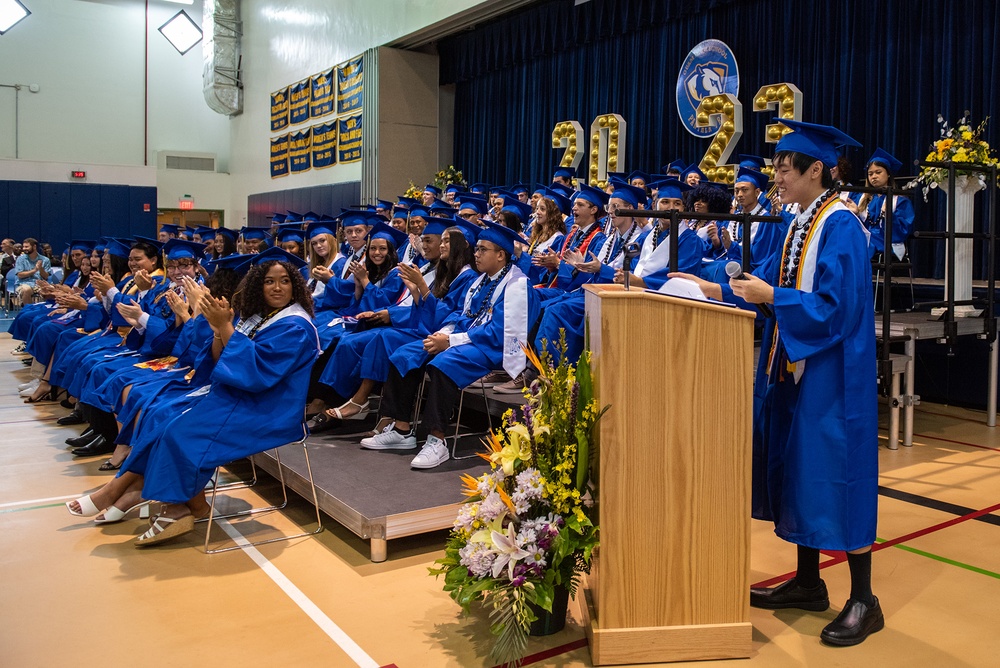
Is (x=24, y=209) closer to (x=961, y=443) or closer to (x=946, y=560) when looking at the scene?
(x=961, y=443)

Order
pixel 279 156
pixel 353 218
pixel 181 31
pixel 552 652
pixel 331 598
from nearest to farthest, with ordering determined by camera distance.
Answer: pixel 552 652 → pixel 331 598 → pixel 353 218 → pixel 279 156 → pixel 181 31

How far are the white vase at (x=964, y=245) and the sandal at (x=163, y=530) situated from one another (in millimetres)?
5446

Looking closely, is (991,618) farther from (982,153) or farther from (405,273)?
(982,153)

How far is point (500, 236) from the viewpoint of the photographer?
4777 mm

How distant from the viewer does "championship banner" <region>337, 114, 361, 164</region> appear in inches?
611

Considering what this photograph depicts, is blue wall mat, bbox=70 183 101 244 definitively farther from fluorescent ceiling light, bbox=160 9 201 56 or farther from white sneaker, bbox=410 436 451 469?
white sneaker, bbox=410 436 451 469

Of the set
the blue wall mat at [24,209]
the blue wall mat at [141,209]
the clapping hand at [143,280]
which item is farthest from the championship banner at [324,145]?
the clapping hand at [143,280]

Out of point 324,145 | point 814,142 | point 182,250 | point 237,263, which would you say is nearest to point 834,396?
point 814,142

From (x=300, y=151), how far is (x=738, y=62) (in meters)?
10.6

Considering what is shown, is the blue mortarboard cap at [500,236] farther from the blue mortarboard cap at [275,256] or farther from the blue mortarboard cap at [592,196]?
the blue mortarboard cap at [592,196]

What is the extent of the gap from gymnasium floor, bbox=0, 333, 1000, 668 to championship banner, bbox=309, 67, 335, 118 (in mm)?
12855

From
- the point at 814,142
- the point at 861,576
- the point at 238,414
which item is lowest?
the point at 861,576

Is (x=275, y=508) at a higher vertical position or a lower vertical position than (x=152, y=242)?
lower

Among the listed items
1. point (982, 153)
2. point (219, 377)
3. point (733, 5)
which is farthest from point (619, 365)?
point (733, 5)
